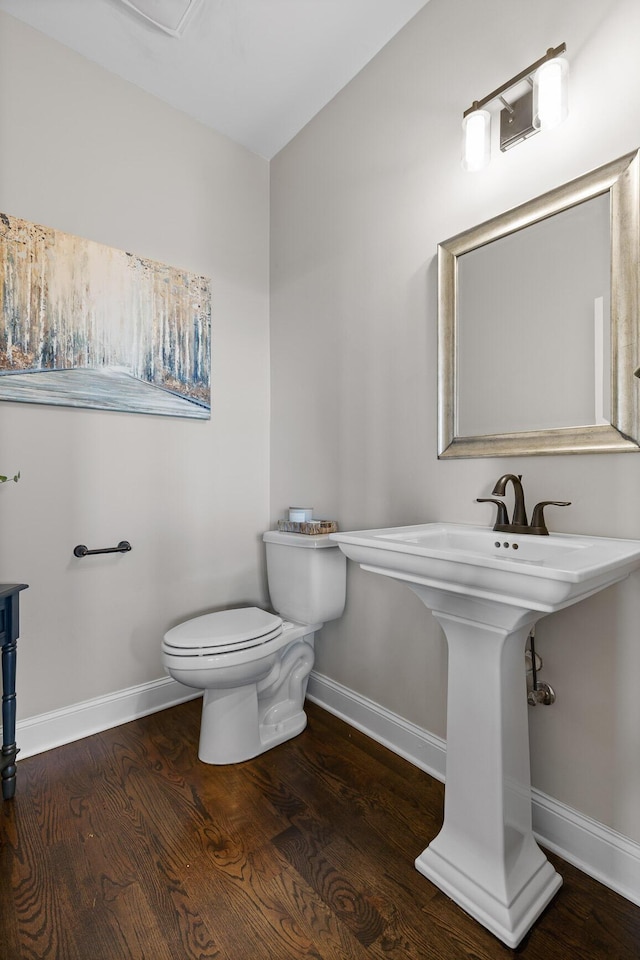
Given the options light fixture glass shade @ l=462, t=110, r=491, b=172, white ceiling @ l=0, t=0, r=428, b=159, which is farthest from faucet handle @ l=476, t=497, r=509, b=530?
white ceiling @ l=0, t=0, r=428, b=159

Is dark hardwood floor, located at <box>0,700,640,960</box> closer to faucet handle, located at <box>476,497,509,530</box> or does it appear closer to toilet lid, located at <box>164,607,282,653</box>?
toilet lid, located at <box>164,607,282,653</box>

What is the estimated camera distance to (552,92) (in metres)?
1.26

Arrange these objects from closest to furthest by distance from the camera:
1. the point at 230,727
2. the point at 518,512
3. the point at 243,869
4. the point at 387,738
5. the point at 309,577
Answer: the point at 243,869 < the point at 518,512 < the point at 230,727 < the point at 387,738 < the point at 309,577

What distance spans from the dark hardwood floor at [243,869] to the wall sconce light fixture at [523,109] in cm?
197

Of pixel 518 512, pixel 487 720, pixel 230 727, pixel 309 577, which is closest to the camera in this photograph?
pixel 487 720

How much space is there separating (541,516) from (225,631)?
112 cm

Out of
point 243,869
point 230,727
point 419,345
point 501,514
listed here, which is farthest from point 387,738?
point 419,345

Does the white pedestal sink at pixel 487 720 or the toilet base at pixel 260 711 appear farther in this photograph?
the toilet base at pixel 260 711

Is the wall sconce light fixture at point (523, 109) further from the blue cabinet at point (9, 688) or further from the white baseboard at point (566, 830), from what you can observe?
the blue cabinet at point (9, 688)

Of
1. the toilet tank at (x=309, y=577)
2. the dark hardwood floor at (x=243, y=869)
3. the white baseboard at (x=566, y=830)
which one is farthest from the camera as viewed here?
the toilet tank at (x=309, y=577)

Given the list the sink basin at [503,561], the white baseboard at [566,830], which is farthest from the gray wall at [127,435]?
the sink basin at [503,561]

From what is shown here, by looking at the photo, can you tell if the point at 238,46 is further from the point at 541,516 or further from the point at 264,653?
the point at 264,653

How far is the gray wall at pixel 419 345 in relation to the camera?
4.03 feet

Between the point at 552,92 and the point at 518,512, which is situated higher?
the point at 552,92
